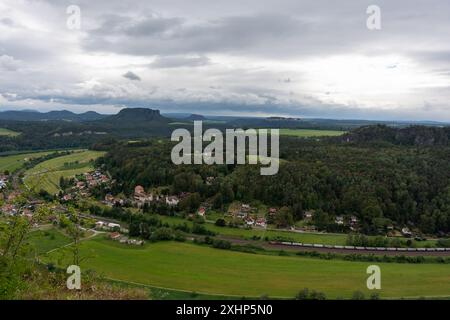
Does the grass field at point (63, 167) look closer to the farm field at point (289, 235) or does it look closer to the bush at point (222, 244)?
the farm field at point (289, 235)

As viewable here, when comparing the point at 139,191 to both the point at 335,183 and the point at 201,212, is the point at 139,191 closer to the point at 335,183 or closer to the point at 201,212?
the point at 201,212

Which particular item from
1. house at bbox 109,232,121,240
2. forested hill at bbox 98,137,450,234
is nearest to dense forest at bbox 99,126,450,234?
forested hill at bbox 98,137,450,234

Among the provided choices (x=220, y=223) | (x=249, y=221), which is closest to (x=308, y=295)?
(x=220, y=223)

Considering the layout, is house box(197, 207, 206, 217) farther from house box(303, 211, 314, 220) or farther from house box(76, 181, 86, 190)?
house box(76, 181, 86, 190)

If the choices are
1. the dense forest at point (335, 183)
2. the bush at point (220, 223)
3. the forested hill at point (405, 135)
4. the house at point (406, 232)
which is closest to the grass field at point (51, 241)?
the bush at point (220, 223)

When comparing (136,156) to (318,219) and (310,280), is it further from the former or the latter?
(310,280)
